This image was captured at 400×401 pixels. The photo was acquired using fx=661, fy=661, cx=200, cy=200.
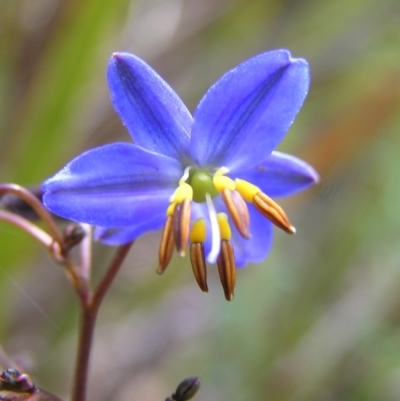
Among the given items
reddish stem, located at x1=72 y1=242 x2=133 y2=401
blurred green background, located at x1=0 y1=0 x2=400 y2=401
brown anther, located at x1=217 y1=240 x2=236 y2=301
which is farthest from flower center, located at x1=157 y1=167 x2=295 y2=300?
blurred green background, located at x1=0 y1=0 x2=400 y2=401

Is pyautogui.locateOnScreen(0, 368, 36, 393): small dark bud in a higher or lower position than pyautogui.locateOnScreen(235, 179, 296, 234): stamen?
higher

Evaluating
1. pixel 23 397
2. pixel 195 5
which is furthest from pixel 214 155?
pixel 195 5

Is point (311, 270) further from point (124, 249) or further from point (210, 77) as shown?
point (124, 249)

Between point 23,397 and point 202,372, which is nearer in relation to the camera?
point 23,397

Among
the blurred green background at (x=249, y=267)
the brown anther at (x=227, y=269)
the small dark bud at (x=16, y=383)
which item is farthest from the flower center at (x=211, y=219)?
the blurred green background at (x=249, y=267)

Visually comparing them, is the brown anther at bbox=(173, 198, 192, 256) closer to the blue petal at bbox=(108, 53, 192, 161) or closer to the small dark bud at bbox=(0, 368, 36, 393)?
the blue petal at bbox=(108, 53, 192, 161)

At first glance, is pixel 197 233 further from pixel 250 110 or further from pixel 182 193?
pixel 250 110
